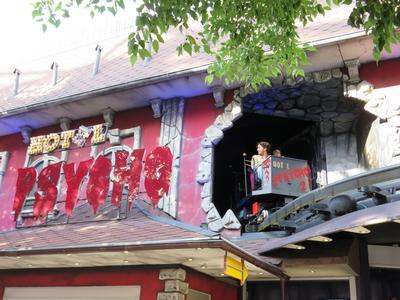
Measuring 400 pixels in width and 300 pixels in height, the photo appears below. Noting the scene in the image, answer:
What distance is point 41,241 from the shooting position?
9156 mm

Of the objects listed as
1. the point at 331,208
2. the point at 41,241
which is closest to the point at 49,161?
the point at 41,241

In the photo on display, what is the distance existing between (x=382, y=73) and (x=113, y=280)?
6.65 meters

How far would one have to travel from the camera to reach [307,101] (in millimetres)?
11719

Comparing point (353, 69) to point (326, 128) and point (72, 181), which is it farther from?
point (72, 181)

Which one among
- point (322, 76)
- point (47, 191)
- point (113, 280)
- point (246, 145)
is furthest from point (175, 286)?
point (246, 145)

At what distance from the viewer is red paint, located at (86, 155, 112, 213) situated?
34.4ft

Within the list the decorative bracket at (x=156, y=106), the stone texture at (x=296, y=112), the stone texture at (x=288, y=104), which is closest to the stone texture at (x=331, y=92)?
the stone texture at (x=288, y=104)

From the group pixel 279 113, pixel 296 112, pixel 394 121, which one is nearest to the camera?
A: pixel 394 121

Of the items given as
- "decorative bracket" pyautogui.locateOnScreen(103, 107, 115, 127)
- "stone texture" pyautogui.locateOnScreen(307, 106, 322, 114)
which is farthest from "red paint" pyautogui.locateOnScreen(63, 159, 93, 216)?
"stone texture" pyautogui.locateOnScreen(307, 106, 322, 114)

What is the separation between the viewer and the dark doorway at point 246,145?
13.4m

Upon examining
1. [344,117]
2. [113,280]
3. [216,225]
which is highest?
[344,117]

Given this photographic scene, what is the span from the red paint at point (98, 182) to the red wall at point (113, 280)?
5.05 ft

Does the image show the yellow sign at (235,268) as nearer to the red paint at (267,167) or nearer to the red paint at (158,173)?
the red paint at (158,173)

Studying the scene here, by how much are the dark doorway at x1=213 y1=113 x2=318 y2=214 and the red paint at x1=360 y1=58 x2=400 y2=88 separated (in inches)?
110
